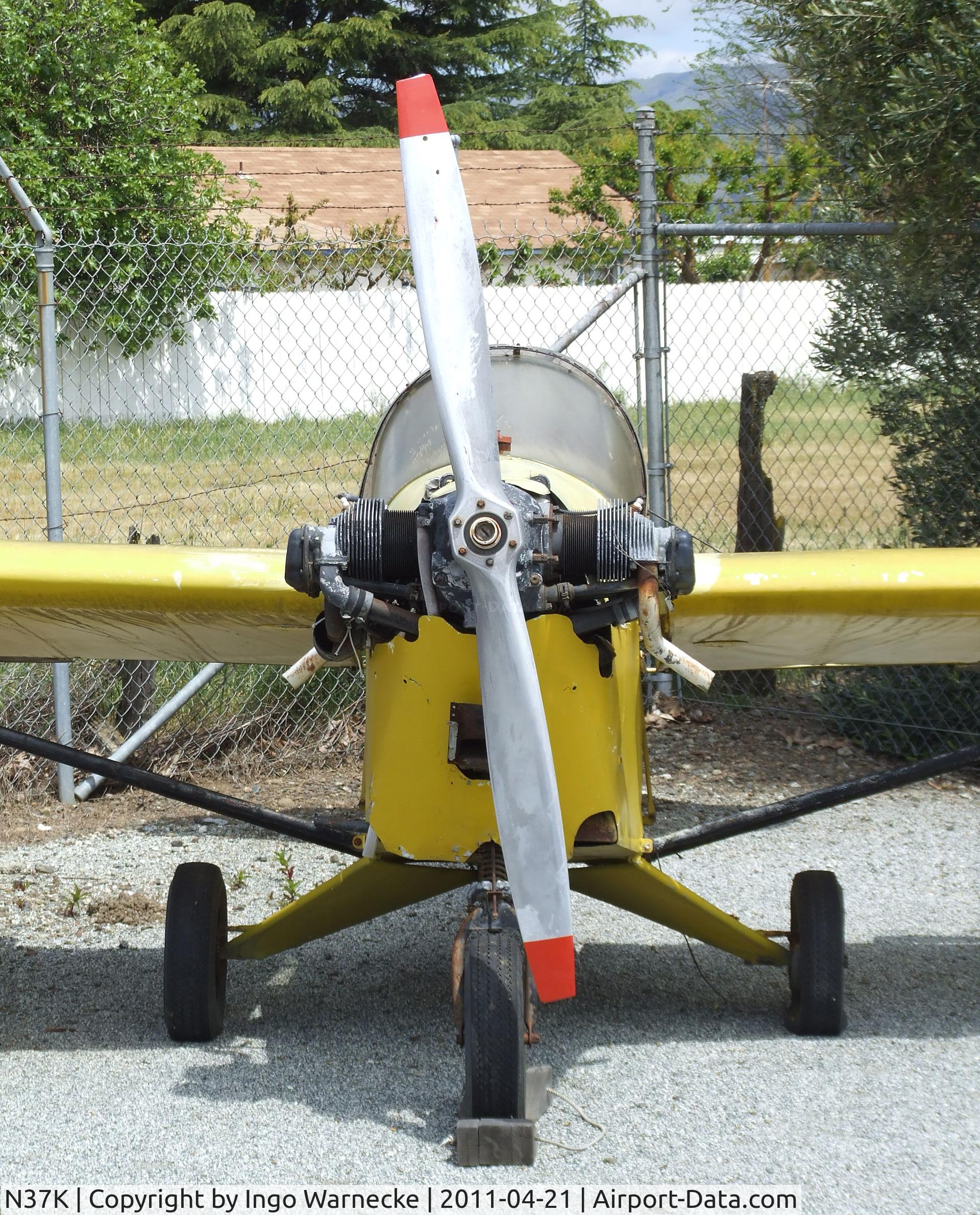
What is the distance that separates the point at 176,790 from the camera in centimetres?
433

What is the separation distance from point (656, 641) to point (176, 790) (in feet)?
6.20

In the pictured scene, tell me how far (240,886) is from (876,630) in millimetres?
2933

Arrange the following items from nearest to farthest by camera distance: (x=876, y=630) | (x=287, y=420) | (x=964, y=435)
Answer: (x=876, y=630) → (x=964, y=435) → (x=287, y=420)

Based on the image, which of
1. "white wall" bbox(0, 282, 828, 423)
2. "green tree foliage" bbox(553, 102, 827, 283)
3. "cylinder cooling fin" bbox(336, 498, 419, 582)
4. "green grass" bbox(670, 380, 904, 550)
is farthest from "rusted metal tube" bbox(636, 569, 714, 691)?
"green tree foliage" bbox(553, 102, 827, 283)

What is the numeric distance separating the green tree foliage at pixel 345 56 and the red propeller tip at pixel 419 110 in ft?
99.2

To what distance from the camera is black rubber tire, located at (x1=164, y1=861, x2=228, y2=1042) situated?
3.96 m

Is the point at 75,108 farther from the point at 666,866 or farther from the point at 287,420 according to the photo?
the point at 666,866

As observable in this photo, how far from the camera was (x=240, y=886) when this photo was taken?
5.56 meters

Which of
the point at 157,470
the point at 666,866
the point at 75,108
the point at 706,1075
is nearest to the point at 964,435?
A: the point at 666,866

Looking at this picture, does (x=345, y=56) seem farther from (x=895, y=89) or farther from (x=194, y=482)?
(x=895, y=89)

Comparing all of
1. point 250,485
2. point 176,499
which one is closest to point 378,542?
point 176,499

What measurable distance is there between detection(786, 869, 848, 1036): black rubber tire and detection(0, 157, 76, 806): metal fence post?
3.59m

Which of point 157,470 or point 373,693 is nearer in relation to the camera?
point 373,693

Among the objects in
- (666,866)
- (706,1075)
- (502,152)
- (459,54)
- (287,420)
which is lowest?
(666,866)
